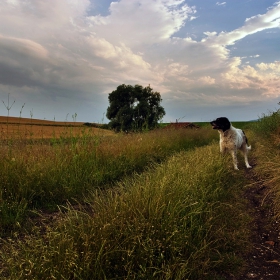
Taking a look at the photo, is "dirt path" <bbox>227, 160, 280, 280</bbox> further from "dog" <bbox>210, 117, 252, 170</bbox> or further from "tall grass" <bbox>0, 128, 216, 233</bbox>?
"dog" <bbox>210, 117, 252, 170</bbox>

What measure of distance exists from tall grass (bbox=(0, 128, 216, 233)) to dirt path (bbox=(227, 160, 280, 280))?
217 centimetres

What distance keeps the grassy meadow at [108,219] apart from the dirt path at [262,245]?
4.7 inches

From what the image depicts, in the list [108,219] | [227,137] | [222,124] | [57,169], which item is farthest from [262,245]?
[222,124]

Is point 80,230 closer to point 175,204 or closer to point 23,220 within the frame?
point 175,204

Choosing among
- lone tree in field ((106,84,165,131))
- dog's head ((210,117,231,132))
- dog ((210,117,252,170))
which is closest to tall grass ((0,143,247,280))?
dog ((210,117,252,170))

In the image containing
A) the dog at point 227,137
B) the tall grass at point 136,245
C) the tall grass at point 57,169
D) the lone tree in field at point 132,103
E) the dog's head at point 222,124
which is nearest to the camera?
the tall grass at point 136,245

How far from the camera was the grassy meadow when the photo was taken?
Answer: 1979 millimetres

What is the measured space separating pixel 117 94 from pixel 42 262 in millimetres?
23593

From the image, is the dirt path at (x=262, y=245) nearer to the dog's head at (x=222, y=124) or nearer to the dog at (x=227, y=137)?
the dog at (x=227, y=137)

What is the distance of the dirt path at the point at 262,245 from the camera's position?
237cm

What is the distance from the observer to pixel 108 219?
7.87 feet

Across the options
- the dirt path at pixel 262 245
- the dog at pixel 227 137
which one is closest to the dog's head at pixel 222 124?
the dog at pixel 227 137

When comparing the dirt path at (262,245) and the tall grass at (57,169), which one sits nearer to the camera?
the dirt path at (262,245)

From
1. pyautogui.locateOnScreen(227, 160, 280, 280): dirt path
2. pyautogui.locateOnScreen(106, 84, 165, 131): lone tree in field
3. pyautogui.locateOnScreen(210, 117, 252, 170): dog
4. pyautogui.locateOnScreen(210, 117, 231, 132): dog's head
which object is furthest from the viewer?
pyautogui.locateOnScreen(106, 84, 165, 131): lone tree in field
